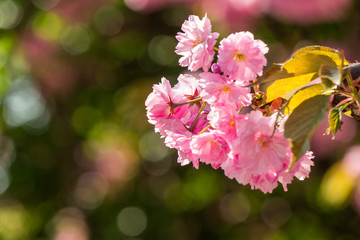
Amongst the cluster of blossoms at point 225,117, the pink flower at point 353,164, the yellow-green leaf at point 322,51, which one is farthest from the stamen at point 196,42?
the pink flower at point 353,164

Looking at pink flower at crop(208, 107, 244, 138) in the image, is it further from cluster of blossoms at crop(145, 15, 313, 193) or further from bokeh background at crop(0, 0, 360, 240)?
bokeh background at crop(0, 0, 360, 240)

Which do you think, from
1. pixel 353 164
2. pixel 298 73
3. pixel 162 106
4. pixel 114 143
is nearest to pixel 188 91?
pixel 162 106

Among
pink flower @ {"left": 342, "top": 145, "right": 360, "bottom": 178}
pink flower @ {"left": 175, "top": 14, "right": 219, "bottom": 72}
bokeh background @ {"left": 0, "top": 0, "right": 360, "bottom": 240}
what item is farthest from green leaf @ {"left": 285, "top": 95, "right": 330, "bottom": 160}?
bokeh background @ {"left": 0, "top": 0, "right": 360, "bottom": 240}

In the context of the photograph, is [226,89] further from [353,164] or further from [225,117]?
[353,164]

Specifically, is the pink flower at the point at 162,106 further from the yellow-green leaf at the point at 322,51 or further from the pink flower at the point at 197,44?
the yellow-green leaf at the point at 322,51

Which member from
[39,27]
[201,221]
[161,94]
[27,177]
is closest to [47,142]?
[27,177]
